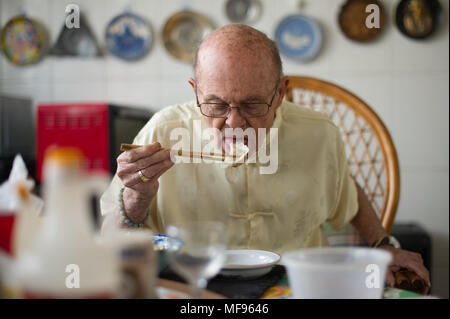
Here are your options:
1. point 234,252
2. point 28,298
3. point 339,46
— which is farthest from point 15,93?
point 28,298

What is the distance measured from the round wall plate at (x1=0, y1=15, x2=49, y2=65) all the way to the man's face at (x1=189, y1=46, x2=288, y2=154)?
98.2 inches

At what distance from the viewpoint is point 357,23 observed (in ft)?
9.72

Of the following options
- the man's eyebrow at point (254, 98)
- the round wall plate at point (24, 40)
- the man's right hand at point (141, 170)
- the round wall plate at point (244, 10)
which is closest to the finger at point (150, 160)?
the man's right hand at point (141, 170)

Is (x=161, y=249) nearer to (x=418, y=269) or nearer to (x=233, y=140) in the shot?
Answer: (x=233, y=140)

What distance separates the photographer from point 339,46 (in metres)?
2.99

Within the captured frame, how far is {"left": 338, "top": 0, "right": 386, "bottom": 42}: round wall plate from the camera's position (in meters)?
2.95

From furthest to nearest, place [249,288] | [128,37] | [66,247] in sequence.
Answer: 1. [128,37]
2. [249,288]
3. [66,247]

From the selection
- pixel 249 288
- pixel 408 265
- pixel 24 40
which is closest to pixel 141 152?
pixel 249 288

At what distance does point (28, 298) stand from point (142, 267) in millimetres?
144

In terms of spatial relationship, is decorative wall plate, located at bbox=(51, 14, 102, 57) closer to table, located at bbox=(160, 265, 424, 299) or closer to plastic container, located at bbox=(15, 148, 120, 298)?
table, located at bbox=(160, 265, 424, 299)

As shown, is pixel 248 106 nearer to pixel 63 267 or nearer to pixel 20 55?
Answer: pixel 63 267

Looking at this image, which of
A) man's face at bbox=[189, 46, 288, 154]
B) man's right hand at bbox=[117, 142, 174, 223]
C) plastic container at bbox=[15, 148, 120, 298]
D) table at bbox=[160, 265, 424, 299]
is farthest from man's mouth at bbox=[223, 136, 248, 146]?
plastic container at bbox=[15, 148, 120, 298]

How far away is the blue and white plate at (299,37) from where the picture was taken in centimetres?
Answer: 297

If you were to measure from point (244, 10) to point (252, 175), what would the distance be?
197 cm
